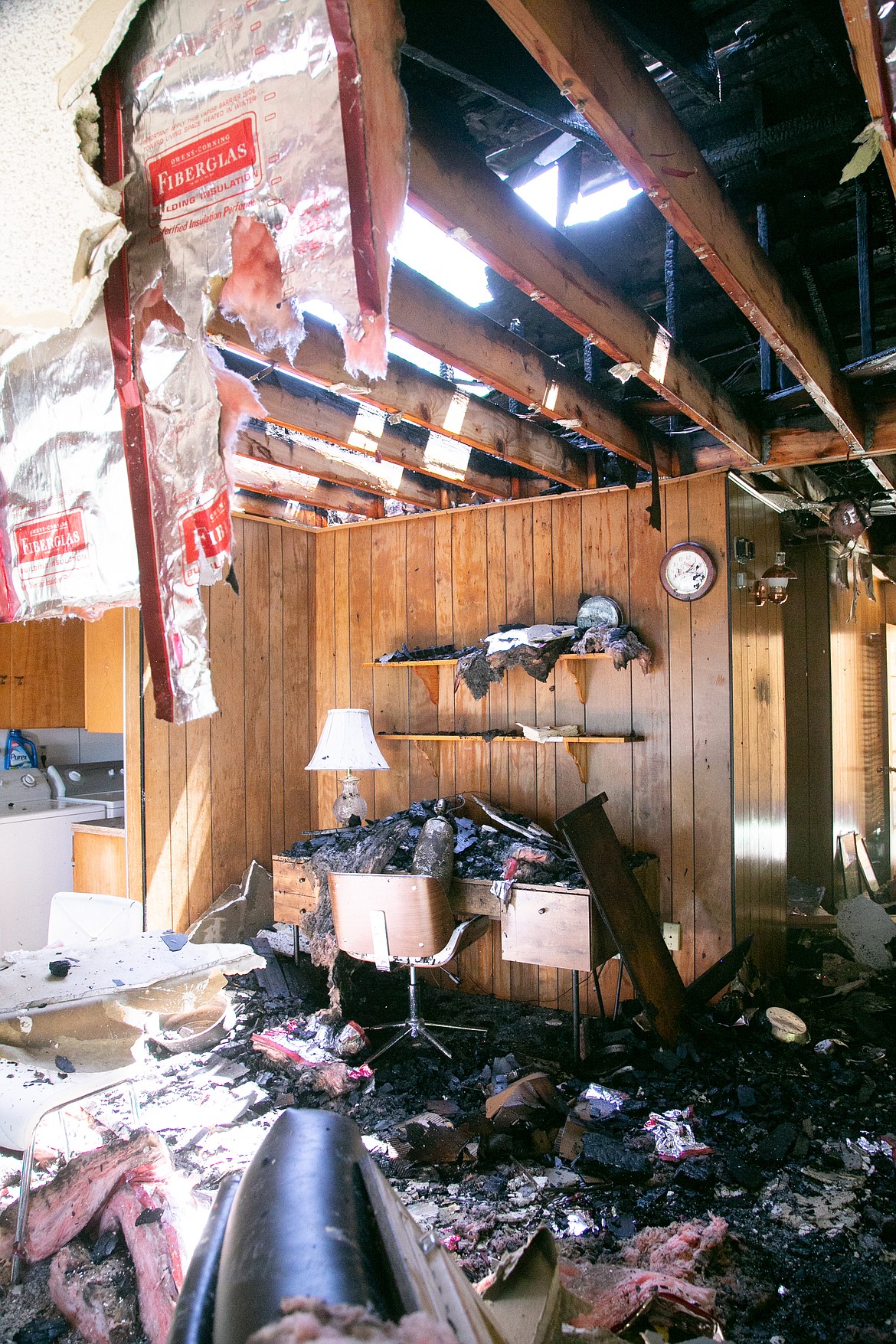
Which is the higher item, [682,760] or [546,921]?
[682,760]

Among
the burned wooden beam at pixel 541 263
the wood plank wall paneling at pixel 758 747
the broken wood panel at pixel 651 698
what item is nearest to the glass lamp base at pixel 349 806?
the broken wood panel at pixel 651 698

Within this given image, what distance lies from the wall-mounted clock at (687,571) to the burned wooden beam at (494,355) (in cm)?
72

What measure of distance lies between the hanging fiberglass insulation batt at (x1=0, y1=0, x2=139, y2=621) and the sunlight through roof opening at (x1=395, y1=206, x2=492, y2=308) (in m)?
1.12

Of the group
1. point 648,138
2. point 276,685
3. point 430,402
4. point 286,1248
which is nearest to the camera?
point 286,1248

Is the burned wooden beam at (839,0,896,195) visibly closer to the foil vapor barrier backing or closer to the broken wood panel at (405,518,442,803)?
the foil vapor barrier backing

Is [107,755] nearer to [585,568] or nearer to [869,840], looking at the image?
[585,568]

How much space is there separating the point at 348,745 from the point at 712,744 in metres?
1.78

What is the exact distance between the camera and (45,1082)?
78.0 inches

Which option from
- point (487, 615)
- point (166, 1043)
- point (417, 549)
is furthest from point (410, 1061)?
point (417, 549)

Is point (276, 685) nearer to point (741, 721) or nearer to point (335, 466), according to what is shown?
point (335, 466)

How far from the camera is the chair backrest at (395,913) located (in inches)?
121

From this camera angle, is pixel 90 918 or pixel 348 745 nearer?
pixel 90 918

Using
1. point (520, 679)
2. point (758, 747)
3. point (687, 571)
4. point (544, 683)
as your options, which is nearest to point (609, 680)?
point (544, 683)

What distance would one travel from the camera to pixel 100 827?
425cm
